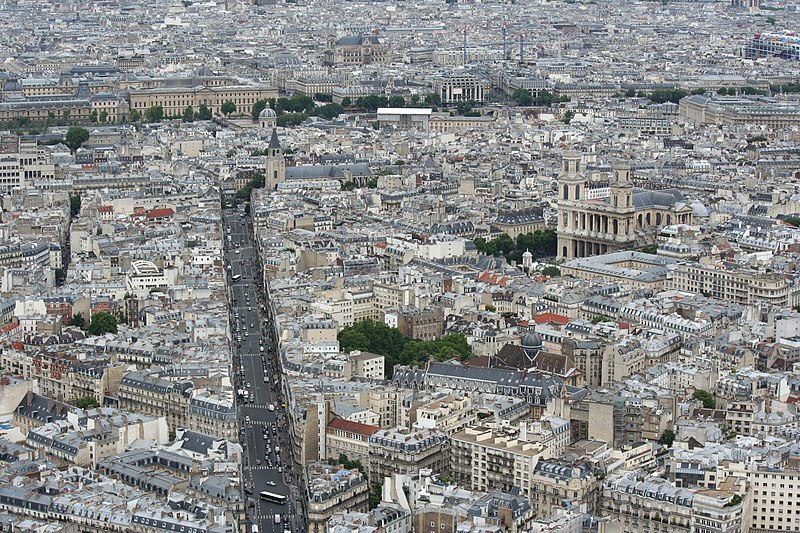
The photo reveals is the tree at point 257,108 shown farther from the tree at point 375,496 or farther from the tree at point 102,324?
the tree at point 375,496

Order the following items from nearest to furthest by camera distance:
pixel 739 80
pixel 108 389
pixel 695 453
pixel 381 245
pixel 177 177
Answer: pixel 695 453, pixel 108 389, pixel 381 245, pixel 177 177, pixel 739 80

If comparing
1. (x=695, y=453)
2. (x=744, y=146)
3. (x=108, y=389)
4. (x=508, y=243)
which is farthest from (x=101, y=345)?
(x=744, y=146)

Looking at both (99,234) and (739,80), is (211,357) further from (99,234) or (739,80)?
(739,80)

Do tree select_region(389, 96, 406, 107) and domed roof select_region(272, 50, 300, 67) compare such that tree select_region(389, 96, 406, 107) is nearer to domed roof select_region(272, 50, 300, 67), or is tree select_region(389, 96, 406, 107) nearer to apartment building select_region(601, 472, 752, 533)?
domed roof select_region(272, 50, 300, 67)

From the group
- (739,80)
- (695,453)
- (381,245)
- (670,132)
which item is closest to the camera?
(695,453)

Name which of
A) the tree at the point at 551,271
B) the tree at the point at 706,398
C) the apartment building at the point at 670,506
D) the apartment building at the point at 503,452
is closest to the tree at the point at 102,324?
the apartment building at the point at 503,452

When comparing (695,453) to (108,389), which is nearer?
(695,453)
